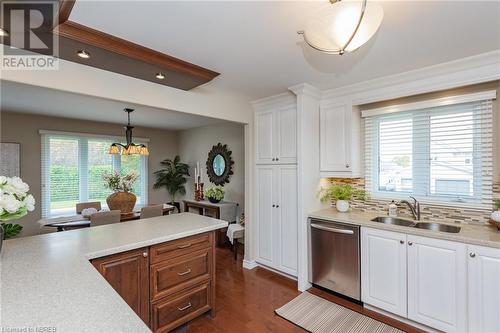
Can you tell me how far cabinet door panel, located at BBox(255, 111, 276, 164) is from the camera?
332 cm

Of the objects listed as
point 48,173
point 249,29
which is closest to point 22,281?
point 249,29

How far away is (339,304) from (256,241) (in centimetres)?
134

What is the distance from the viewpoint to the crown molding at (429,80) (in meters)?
2.06

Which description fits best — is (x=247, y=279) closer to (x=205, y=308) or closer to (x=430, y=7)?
(x=205, y=308)

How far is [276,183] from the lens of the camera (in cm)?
325

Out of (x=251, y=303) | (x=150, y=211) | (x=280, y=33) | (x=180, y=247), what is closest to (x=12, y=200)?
(x=180, y=247)

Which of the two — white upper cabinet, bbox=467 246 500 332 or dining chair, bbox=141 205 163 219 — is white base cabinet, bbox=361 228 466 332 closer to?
white upper cabinet, bbox=467 246 500 332

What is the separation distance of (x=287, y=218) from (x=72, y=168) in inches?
179

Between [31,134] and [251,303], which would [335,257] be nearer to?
[251,303]

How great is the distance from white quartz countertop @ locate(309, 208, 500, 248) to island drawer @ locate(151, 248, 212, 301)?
1.36 meters

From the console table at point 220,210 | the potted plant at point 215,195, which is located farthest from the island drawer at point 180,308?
the potted plant at point 215,195

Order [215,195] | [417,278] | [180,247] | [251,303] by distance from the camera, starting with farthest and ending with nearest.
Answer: [215,195], [251,303], [417,278], [180,247]

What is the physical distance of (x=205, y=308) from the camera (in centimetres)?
222

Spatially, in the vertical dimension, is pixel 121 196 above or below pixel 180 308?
above
